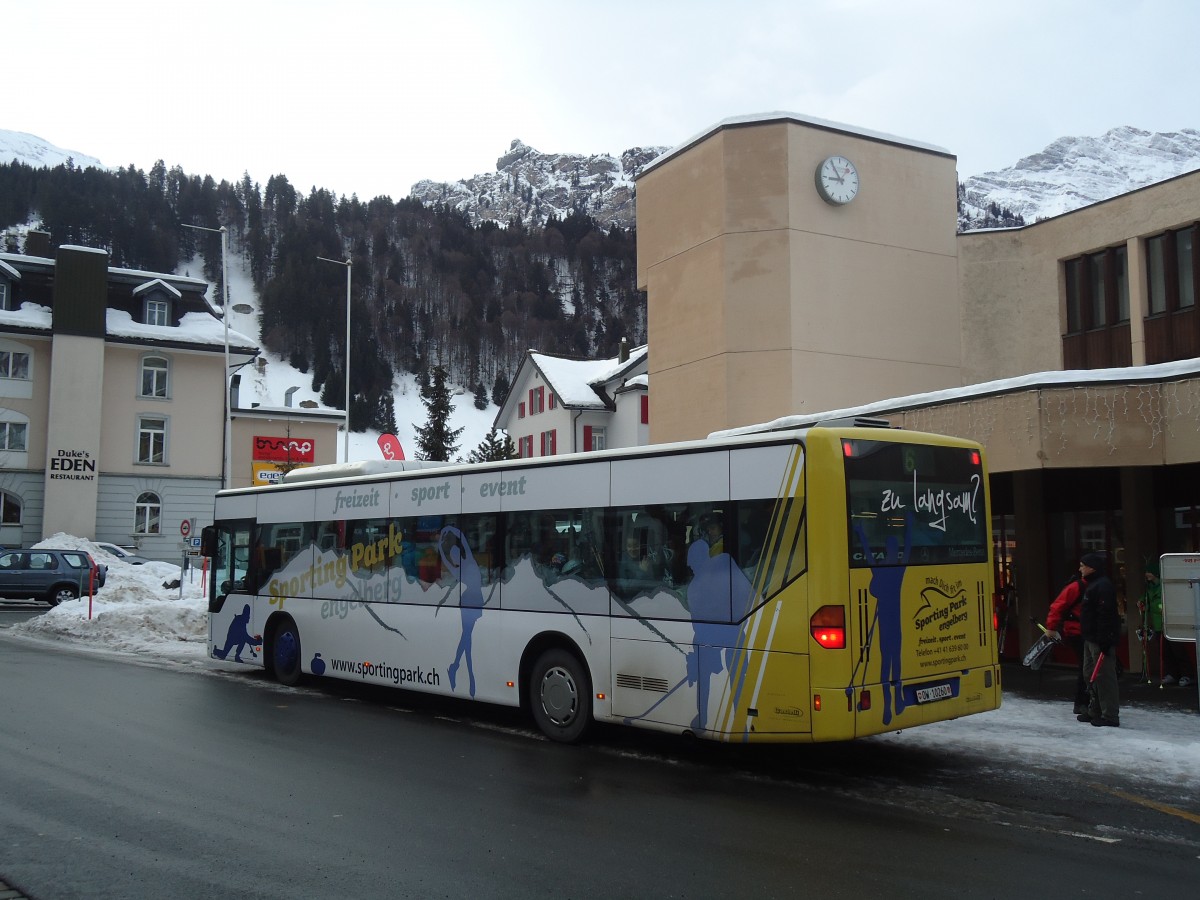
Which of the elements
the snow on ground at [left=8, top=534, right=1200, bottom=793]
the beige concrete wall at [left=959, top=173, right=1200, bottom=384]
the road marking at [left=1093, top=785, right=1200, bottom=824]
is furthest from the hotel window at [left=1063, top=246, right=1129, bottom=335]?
the road marking at [left=1093, top=785, right=1200, bottom=824]

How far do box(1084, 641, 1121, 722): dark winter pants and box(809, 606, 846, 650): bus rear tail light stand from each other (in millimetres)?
4186

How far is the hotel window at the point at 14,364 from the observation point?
4391 centimetres

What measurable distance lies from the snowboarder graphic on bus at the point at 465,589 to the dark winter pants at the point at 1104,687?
20.8ft

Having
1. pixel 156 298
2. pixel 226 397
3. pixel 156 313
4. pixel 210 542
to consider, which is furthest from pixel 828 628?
pixel 156 298

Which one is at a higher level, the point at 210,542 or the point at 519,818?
the point at 210,542

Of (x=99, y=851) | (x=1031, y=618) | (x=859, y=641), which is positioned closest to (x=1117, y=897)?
(x=859, y=641)

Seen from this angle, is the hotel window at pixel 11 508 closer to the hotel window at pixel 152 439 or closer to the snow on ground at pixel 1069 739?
the hotel window at pixel 152 439

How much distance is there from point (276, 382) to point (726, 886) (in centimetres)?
13337

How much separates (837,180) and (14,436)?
36.9 meters

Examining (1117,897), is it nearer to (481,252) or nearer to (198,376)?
(198,376)

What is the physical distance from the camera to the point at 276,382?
432ft

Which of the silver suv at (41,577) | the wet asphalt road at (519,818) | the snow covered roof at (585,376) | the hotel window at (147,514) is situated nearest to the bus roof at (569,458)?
the wet asphalt road at (519,818)

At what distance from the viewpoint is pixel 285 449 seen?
173ft

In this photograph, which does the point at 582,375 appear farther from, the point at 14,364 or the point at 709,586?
the point at 709,586
